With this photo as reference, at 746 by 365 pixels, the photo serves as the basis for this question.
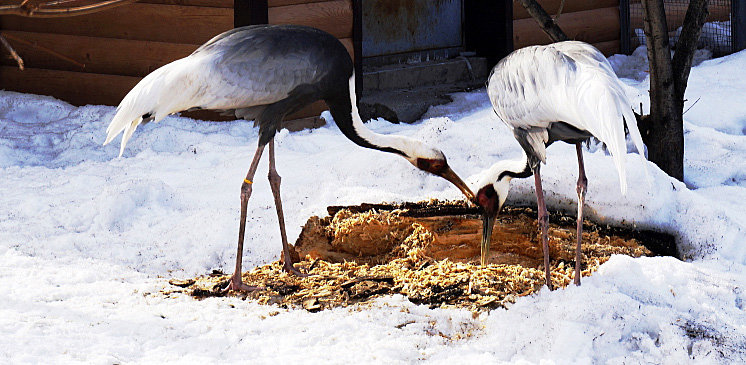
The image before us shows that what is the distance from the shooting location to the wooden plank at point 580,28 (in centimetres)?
879

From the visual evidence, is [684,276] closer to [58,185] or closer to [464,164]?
[464,164]

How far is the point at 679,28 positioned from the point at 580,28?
3.99ft

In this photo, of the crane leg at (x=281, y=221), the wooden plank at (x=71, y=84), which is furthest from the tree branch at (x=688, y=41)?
the wooden plank at (x=71, y=84)

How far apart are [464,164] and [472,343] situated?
258 cm

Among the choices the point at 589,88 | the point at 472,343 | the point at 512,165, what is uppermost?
the point at 589,88

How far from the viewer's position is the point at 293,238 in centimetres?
507

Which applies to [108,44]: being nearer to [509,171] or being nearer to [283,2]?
[283,2]

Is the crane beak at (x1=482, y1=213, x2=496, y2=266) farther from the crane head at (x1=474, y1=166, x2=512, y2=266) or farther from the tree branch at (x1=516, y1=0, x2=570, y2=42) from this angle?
the tree branch at (x1=516, y1=0, x2=570, y2=42)

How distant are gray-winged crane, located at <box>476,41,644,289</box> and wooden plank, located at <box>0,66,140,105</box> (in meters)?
3.99

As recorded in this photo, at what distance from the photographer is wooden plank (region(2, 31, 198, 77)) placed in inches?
288

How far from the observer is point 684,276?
405 cm

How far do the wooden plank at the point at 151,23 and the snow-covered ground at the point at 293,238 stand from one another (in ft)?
2.10

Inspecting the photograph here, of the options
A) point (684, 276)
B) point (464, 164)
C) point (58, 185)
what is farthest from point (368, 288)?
point (58, 185)

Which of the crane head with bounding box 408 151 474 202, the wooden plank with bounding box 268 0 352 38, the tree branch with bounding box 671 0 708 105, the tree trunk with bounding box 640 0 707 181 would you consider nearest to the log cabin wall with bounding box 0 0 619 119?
the wooden plank with bounding box 268 0 352 38
